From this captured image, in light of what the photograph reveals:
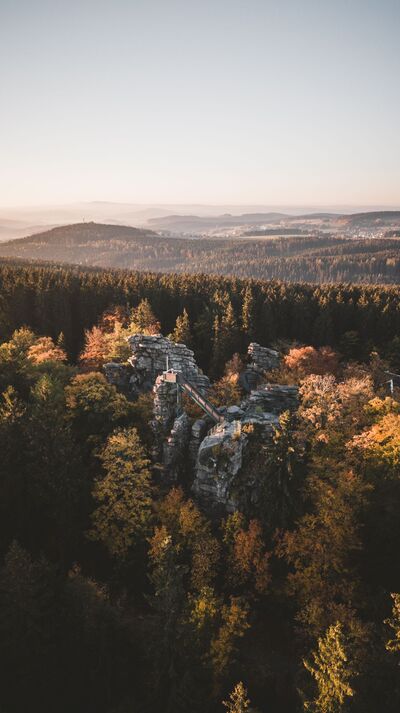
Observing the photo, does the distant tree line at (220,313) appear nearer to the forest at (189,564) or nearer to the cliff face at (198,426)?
the cliff face at (198,426)

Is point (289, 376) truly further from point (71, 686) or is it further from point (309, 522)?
point (71, 686)

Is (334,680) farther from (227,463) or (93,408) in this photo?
(93,408)

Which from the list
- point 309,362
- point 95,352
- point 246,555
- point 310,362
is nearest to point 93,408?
point 246,555

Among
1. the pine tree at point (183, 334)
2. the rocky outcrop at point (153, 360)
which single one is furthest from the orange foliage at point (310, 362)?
the pine tree at point (183, 334)

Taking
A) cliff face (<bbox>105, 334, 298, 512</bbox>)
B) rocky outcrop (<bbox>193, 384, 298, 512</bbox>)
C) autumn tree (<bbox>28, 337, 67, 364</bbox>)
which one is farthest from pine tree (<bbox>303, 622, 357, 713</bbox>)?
autumn tree (<bbox>28, 337, 67, 364</bbox>)

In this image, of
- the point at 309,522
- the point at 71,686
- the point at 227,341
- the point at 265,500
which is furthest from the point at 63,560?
the point at 227,341

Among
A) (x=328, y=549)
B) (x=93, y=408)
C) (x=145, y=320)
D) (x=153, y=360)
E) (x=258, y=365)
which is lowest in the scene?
(x=328, y=549)
